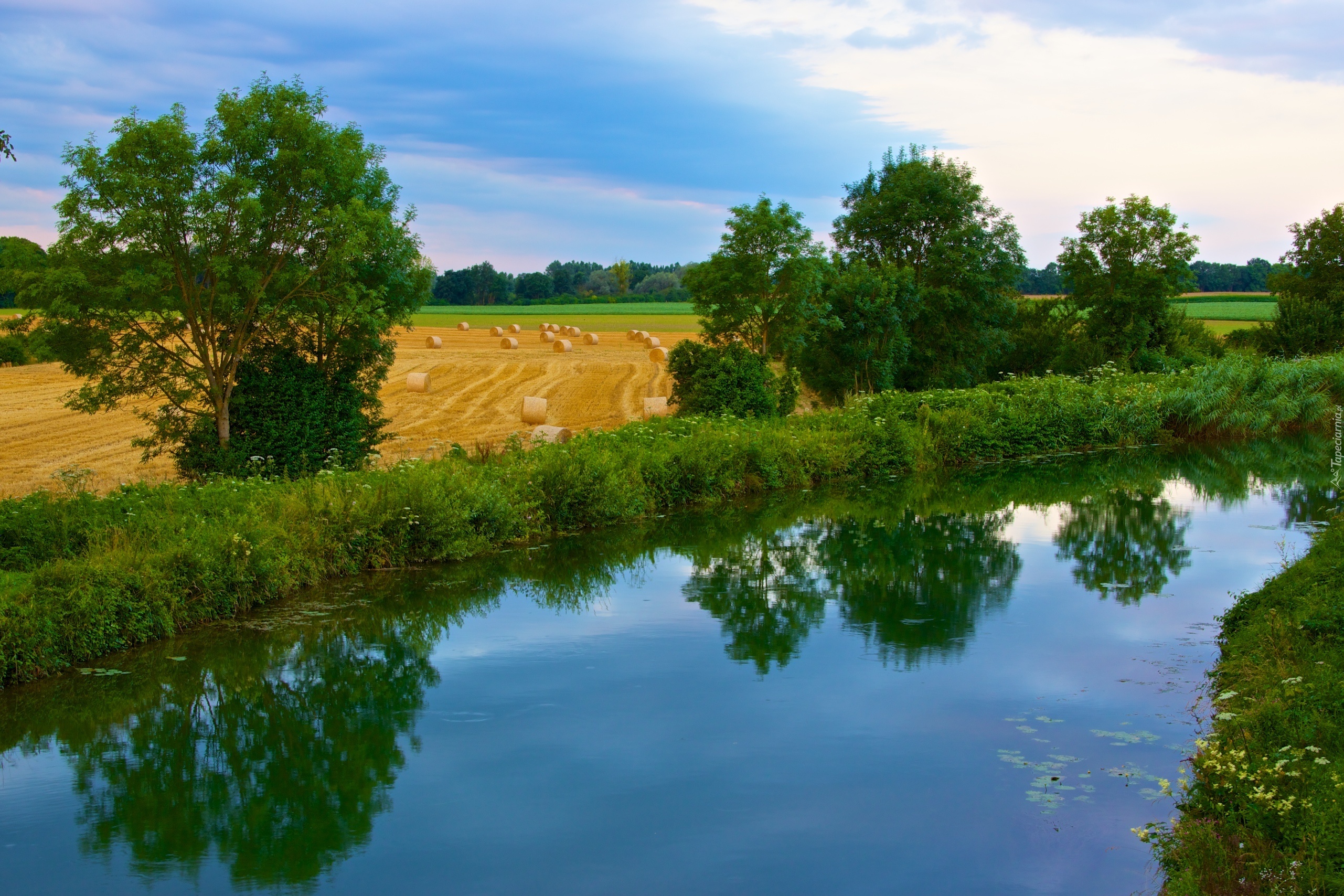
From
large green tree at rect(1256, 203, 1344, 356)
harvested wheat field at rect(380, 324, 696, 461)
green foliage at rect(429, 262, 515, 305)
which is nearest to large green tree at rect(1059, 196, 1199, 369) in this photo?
large green tree at rect(1256, 203, 1344, 356)

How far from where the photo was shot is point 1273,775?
5578 mm

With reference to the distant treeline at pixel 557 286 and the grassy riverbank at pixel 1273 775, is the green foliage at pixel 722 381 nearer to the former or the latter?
the grassy riverbank at pixel 1273 775

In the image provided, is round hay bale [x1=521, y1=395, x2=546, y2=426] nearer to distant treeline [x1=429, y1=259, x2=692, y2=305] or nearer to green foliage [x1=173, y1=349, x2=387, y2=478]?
green foliage [x1=173, y1=349, x2=387, y2=478]

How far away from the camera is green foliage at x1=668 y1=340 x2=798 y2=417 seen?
69.7 ft

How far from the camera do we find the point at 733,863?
19.7 ft

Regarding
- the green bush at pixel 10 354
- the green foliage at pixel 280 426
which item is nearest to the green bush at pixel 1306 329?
the green foliage at pixel 280 426

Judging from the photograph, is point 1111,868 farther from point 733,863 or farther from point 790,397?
point 790,397

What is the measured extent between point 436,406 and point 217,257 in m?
11.8

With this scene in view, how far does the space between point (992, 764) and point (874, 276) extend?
2143 cm

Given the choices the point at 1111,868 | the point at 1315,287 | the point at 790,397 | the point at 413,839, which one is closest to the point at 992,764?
the point at 1111,868

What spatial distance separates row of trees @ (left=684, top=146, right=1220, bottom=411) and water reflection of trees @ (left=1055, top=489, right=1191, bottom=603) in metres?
7.44

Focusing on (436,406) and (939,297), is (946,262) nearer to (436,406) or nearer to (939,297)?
(939,297)

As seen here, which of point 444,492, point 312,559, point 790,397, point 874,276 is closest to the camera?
point 312,559

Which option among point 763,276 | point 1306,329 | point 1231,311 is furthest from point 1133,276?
point 1231,311
